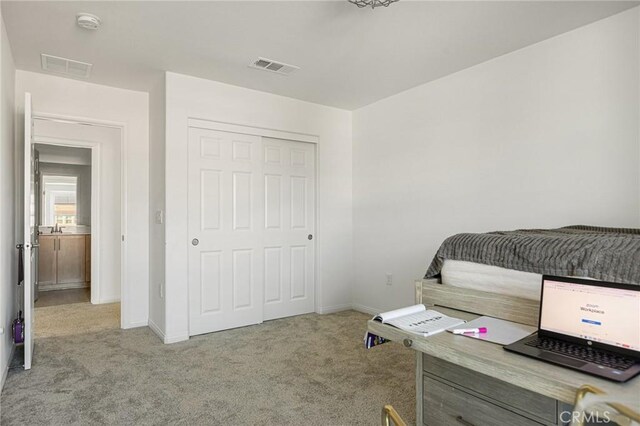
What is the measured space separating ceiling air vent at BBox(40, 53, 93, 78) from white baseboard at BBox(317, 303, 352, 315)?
10.7ft

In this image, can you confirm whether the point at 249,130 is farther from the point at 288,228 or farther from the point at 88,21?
the point at 88,21

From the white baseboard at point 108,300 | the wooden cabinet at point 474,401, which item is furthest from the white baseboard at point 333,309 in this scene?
the white baseboard at point 108,300

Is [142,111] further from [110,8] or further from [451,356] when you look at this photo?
[451,356]

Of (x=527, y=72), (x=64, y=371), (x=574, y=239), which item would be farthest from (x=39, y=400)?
(x=527, y=72)

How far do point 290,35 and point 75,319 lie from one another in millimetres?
3748

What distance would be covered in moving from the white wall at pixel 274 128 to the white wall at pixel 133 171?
0.64 meters

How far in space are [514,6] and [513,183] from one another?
1246mm

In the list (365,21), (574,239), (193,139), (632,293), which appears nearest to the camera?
(632,293)

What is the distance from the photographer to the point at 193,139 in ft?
11.7

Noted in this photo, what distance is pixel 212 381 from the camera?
2.56 meters

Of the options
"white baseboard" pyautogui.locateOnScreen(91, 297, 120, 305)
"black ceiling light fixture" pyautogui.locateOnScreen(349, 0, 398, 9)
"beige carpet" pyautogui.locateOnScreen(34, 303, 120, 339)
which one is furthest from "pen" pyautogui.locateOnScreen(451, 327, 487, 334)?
"white baseboard" pyautogui.locateOnScreen(91, 297, 120, 305)

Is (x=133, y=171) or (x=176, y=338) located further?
(x=133, y=171)

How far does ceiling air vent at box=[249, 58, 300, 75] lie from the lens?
3.14 meters

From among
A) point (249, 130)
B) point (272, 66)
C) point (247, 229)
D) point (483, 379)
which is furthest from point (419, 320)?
point (249, 130)
